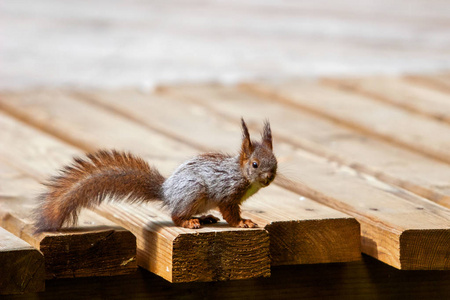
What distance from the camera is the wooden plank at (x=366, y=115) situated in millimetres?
3545

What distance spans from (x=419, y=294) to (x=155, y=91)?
228 centimetres

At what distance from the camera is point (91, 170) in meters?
2.38

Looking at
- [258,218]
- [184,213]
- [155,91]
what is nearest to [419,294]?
[258,218]

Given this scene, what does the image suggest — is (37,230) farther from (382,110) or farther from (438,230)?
(382,110)

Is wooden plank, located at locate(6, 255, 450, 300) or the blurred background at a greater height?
wooden plank, located at locate(6, 255, 450, 300)

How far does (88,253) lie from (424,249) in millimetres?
866

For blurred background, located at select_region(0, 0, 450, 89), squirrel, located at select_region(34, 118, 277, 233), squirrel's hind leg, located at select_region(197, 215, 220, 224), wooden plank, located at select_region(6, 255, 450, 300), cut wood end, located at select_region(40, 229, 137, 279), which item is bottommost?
blurred background, located at select_region(0, 0, 450, 89)

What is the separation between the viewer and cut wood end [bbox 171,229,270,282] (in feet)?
7.17

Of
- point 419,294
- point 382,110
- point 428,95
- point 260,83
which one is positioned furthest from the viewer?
point 260,83

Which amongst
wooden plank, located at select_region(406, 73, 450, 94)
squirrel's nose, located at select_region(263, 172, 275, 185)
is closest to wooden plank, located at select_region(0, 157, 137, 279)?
squirrel's nose, located at select_region(263, 172, 275, 185)

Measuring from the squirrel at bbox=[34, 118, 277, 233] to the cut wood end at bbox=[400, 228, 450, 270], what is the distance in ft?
1.29

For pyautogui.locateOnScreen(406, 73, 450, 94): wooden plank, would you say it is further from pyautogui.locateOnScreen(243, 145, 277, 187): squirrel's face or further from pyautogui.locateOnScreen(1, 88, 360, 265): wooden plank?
pyautogui.locateOnScreen(243, 145, 277, 187): squirrel's face

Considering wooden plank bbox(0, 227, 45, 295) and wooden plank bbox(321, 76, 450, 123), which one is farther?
wooden plank bbox(321, 76, 450, 123)

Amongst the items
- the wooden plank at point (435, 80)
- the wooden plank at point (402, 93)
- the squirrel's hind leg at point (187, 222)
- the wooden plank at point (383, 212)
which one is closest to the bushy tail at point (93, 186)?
the squirrel's hind leg at point (187, 222)
